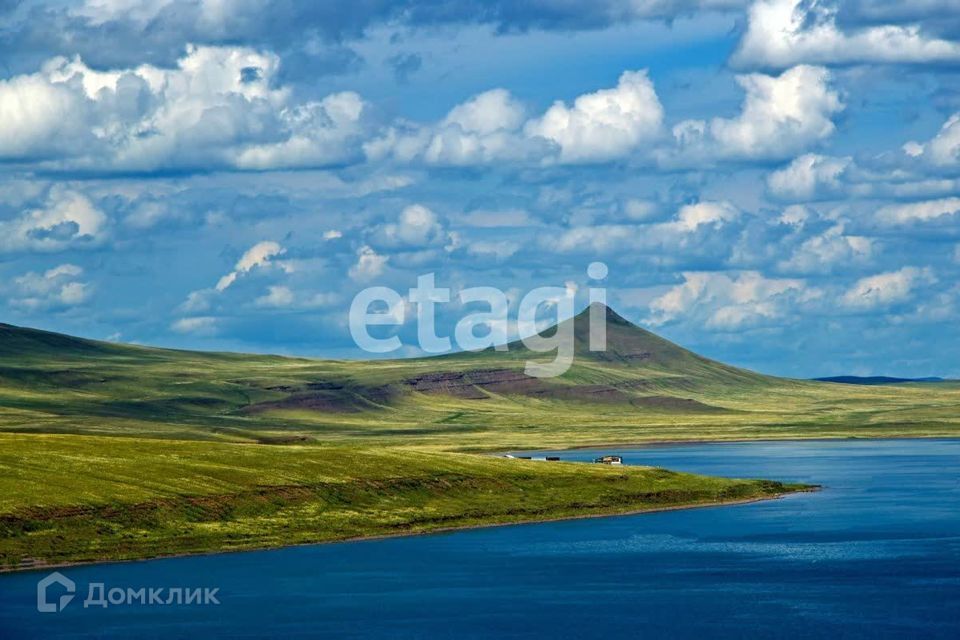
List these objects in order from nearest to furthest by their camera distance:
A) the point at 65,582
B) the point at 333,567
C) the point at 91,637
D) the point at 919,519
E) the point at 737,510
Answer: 1. the point at 91,637
2. the point at 65,582
3. the point at 333,567
4. the point at 919,519
5. the point at 737,510

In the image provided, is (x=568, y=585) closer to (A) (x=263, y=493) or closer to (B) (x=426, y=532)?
(B) (x=426, y=532)

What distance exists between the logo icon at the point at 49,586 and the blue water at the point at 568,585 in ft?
2.42

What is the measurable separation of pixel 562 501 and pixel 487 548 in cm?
2981

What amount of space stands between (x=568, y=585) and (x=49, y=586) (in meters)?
35.9

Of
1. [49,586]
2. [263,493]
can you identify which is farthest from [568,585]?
[263,493]

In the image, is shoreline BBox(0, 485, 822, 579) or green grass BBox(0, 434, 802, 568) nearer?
shoreline BBox(0, 485, 822, 579)

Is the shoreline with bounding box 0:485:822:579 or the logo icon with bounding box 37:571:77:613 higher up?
the shoreline with bounding box 0:485:822:579

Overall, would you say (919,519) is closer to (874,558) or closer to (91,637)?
(874,558)

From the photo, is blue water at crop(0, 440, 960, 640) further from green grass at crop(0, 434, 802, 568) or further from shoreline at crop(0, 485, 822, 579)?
green grass at crop(0, 434, 802, 568)

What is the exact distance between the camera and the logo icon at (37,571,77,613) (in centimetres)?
9450

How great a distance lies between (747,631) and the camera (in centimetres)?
8900

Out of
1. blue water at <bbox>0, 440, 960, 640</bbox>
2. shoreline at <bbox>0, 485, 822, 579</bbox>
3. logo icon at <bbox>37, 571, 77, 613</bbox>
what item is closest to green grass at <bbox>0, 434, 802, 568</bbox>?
shoreline at <bbox>0, 485, 822, 579</bbox>

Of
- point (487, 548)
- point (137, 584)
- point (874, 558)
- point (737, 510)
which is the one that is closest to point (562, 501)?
point (737, 510)

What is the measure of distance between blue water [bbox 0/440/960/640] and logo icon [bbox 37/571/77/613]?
74 centimetres
